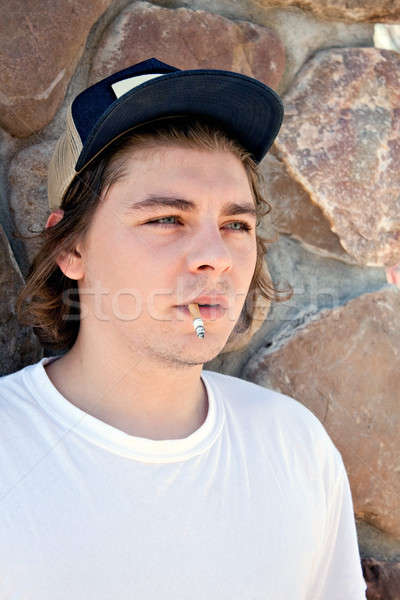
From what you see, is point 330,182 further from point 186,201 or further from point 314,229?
point 186,201

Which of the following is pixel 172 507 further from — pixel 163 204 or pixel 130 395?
pixel 163 204

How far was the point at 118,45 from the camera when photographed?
1.08 metres

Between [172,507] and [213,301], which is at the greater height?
[213,301]

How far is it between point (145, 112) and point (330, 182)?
0.40 metres

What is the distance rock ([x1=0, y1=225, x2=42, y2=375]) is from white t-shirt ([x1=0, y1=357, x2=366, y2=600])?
11 cm

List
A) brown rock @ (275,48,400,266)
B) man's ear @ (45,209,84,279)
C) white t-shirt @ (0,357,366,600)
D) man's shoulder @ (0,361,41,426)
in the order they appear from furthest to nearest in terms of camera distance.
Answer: brown rock @ (275,48,400,266), man's ear @ (45,209,84,279), man's shoulder @ (0,361,41,426), white t-shirt @ (0,357,366,600)

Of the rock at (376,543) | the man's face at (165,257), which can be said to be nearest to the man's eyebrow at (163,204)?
the man's face at (165,257)

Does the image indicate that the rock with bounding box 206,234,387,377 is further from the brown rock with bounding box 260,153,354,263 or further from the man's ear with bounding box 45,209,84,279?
the man's ear with bounding box 45,209,84,279

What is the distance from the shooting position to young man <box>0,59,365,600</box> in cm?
82

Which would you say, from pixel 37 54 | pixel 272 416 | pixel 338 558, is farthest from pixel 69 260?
pixel 338 558

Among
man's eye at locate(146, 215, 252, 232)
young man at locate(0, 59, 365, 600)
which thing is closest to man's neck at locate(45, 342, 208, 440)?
young man at locate(0, 59, 365, 600)

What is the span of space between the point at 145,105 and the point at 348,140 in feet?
1.40

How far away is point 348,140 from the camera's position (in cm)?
117

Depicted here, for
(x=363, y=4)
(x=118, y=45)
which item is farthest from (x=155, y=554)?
(x=363, y=4)
